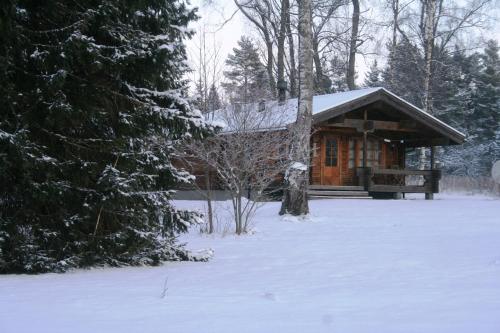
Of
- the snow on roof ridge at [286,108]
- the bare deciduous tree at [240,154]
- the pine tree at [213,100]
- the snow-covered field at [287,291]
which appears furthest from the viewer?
the pine tree at [213,100]

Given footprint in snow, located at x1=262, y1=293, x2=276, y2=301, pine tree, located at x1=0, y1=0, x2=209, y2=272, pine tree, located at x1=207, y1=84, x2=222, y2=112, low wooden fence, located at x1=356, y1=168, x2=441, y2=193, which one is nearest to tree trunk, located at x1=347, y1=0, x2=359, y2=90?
low wooden fence, located at x1=356, y1=168, x2=441, y2=193

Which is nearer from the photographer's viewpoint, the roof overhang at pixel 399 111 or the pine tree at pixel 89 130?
the pine tree at pixel 89 130

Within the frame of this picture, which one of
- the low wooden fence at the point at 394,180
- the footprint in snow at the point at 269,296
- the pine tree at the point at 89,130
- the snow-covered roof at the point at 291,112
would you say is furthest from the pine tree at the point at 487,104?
the footprint in snow at the point at 269,296

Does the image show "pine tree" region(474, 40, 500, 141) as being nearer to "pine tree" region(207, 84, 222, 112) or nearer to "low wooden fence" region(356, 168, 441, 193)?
"low wooden fence" region(356, 168, 441, 193)

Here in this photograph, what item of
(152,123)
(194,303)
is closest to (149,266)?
(152,123)

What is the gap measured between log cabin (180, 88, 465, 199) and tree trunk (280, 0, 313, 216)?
544cm

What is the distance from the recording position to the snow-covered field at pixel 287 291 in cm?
436

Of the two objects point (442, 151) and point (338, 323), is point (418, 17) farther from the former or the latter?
→ point (338, 323)

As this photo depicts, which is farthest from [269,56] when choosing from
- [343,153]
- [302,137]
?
[302,137]

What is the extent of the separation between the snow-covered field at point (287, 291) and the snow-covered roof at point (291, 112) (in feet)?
9.32

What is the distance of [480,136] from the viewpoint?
43656mm

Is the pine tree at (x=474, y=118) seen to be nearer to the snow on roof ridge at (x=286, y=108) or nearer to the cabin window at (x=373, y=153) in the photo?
the cabin window at (x=373, y=153)

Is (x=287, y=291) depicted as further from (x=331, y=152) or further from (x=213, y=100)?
(x=331, y=152)

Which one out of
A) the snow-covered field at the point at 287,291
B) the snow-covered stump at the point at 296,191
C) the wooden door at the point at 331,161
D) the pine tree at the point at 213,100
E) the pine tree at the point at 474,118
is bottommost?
the snow-covered field at the point at 287,291
